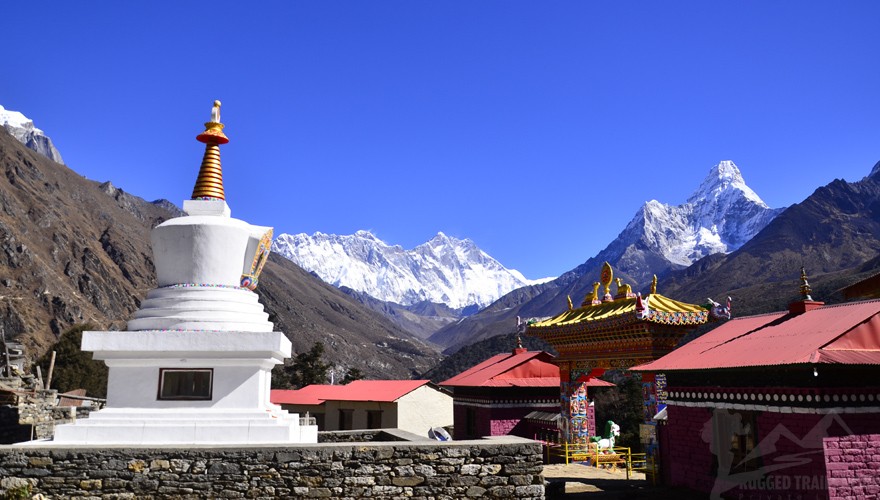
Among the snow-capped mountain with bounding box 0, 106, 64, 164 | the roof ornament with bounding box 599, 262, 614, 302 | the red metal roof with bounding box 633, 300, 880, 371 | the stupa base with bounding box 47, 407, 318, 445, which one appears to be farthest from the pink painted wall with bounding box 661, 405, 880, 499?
the snow-capped mountain with bounding box 0, 106, 64, 164

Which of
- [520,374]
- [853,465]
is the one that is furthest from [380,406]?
[853,465]

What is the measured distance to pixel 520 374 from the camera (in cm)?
2683

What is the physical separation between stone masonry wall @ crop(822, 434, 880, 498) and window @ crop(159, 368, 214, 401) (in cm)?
1062

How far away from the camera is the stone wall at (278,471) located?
9.63 meters

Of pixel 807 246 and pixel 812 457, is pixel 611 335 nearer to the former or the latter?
pixel 812 457

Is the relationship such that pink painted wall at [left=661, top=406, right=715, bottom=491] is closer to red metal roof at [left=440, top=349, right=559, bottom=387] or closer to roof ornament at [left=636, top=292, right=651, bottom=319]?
roof ornament at [left=636, top=292, right=651, bottom=319]

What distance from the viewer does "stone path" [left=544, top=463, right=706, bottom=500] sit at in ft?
47.7

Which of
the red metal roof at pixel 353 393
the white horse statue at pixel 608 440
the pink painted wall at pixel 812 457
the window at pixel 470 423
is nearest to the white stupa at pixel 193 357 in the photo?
the pink painted wall at pixel 812 457

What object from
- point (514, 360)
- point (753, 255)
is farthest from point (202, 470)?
point (753, 255)

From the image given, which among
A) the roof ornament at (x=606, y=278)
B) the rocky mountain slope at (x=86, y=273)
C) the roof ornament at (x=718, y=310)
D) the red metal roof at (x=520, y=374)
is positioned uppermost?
the rocky mountain slope at (x=86, y=273)

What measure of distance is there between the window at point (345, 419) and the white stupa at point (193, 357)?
1949cm

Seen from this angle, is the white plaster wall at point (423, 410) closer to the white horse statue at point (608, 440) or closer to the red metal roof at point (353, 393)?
the red metal roof at point (353, 393)

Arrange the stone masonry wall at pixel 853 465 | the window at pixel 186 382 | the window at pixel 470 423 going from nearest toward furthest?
the stone masonry wall at pixel 853 465
the window at pixel 186 382
the window at pixel 470 423

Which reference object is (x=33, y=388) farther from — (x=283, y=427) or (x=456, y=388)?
(x=283, y=427)
